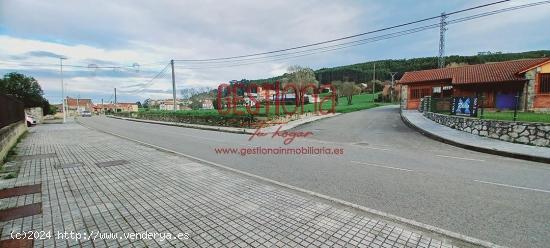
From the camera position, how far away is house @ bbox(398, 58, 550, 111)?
2156 centimetres

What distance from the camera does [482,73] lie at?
2578 centimetres

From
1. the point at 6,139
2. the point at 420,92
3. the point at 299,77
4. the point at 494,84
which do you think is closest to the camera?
the point at 6,139

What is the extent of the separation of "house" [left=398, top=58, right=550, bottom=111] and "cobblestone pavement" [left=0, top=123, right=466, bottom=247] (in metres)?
19.8

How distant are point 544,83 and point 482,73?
4883 millimetres

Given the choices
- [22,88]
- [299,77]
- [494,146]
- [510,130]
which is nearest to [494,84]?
[510,130]

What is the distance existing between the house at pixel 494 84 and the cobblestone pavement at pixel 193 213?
19804 millimetres

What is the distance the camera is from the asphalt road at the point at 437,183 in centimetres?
419

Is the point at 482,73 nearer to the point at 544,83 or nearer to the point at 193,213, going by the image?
the point at 544,83

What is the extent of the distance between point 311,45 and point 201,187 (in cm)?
1594

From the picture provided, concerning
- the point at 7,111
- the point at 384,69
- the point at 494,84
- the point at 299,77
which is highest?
the point at 384,69

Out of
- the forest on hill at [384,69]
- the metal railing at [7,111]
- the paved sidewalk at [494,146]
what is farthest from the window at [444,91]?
the forest on hill at [384,69]

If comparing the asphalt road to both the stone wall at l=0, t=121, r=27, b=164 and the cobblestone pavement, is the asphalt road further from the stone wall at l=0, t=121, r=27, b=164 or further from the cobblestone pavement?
the stone wall at l=0, t=121, r=27, b=164

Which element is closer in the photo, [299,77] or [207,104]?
[299,77]

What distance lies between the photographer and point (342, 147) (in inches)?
466
